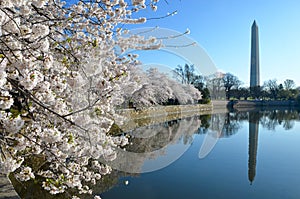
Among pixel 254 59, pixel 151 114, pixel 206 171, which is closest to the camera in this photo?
pixel 206 171

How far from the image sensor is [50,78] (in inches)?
84.0

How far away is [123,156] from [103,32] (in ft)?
17.8

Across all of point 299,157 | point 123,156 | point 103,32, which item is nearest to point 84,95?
point 103,32

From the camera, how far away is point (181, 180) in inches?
240

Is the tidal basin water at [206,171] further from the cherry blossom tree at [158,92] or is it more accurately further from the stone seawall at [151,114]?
the cherry blossom tree at [158,92]

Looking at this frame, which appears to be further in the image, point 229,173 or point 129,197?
point 229,173

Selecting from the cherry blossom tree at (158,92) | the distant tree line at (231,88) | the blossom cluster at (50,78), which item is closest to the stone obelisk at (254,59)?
the distant tree line at (231,88)

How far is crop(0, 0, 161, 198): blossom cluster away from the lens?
5.23 ft

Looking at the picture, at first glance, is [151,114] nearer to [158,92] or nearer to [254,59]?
[158,92]

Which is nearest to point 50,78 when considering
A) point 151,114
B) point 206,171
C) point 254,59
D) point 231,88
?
point 206,171

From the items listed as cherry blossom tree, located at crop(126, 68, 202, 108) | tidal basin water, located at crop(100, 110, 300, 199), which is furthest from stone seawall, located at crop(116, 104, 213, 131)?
tidal basin water, located at crop(100, 110, 300, 199)

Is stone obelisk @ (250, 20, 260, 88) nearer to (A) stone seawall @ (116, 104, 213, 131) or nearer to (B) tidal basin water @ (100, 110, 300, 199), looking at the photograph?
(A) stone seawall @ (116, 104, 213, 131)

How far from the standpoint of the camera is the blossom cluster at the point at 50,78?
1.59 metres

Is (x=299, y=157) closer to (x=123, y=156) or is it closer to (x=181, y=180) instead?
(x=181, y=180)
